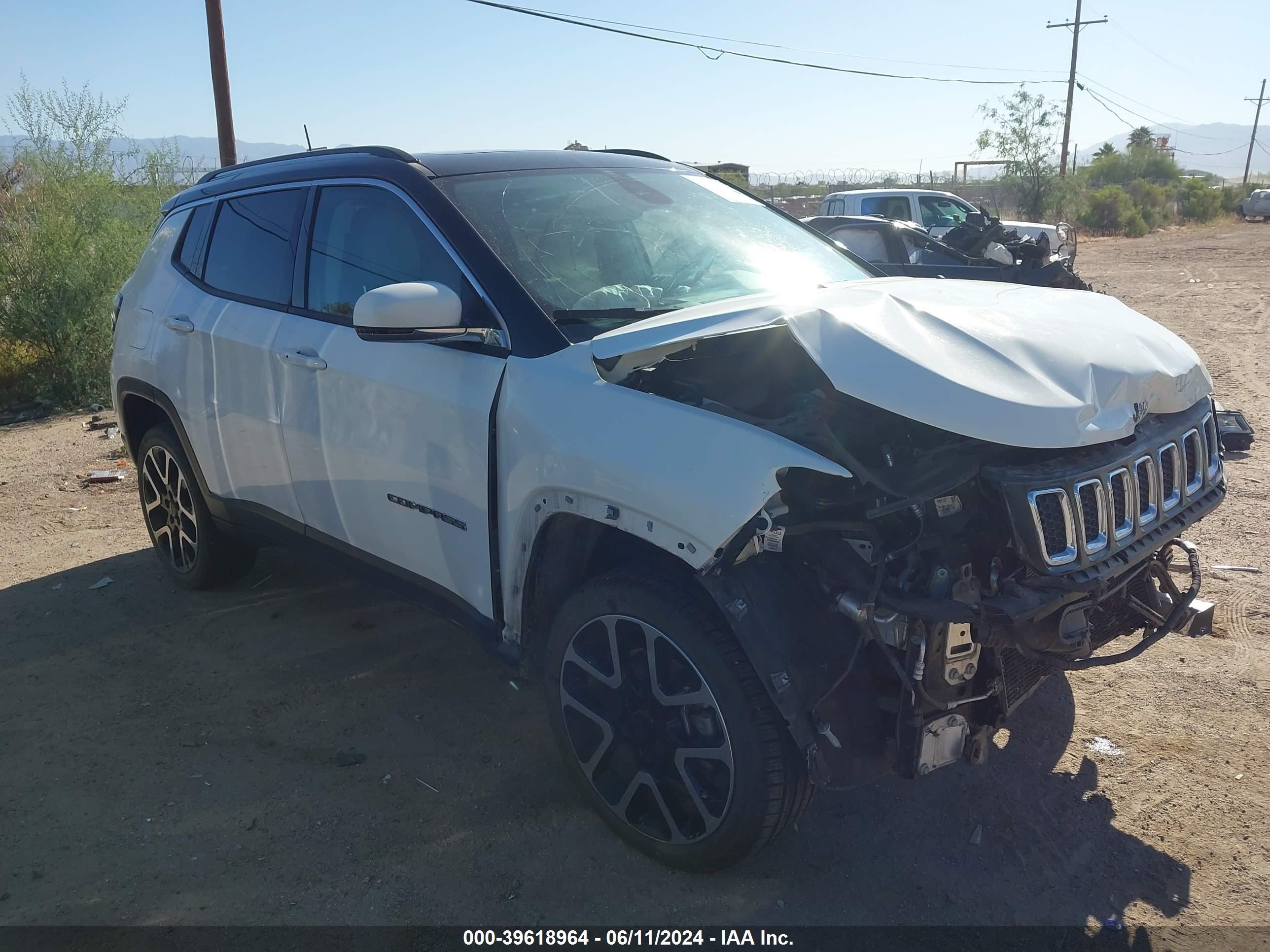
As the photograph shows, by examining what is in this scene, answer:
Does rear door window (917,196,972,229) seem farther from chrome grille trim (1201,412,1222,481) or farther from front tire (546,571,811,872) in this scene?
front tire (546,571,811,872)

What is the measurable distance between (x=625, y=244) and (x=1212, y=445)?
2.04m

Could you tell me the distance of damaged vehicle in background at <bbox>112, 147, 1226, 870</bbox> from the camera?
2438 mm

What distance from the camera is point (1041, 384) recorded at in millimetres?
2459

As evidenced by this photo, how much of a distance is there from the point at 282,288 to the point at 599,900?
265 cm

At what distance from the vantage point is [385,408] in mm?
3389

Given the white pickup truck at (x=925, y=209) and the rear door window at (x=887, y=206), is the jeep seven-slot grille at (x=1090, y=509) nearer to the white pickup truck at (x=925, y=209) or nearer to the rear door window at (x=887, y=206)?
the white pickup truck at (x=925, y=209)

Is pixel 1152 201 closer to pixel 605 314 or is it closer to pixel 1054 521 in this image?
pixel 605 314

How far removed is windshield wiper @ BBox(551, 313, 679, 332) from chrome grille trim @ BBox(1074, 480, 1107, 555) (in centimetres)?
139

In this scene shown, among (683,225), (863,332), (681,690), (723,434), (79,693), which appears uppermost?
(683,225)

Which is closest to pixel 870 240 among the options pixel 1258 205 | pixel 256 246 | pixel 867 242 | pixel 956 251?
pixel 867 242

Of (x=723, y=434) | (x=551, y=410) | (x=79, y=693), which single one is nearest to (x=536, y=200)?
(x=551, y=410)

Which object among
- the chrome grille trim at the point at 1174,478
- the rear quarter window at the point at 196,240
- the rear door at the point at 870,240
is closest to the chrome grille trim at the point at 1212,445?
the chrome grille trim at the point at 1174,478

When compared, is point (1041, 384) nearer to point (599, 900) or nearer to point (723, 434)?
point (723, 434)

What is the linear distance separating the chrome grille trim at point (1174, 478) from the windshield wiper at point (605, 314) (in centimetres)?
151
